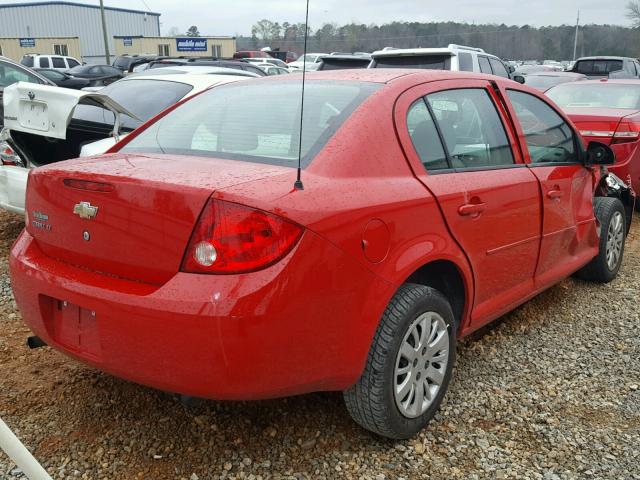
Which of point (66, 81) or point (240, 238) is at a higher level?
point (240, 238)

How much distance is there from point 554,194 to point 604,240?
45.7 inches

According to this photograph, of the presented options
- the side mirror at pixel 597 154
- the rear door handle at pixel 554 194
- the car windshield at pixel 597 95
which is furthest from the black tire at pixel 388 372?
the car windshield at pixel 597 95

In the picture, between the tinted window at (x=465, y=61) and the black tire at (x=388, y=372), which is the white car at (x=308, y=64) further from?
the black tire at (x=388, y=372)

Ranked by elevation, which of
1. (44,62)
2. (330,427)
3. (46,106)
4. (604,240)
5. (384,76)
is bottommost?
(330,427)

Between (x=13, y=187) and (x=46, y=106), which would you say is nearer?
(x=46, y=106)

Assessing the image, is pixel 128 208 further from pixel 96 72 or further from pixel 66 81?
pixel 96 72

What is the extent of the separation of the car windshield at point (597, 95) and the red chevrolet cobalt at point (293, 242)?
4.71m

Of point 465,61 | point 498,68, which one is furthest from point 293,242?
point 498,68

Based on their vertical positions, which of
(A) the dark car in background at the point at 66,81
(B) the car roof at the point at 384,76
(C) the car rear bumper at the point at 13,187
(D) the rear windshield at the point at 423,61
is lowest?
(A) the dark car in background at the point at 66,81

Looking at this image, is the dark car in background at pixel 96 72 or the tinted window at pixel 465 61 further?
the dark car in background at pixel 96 72

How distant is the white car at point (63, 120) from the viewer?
4445mm

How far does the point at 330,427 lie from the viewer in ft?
8.98

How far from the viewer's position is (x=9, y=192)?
4.85 metres

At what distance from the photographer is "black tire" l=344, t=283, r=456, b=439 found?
2.40m
